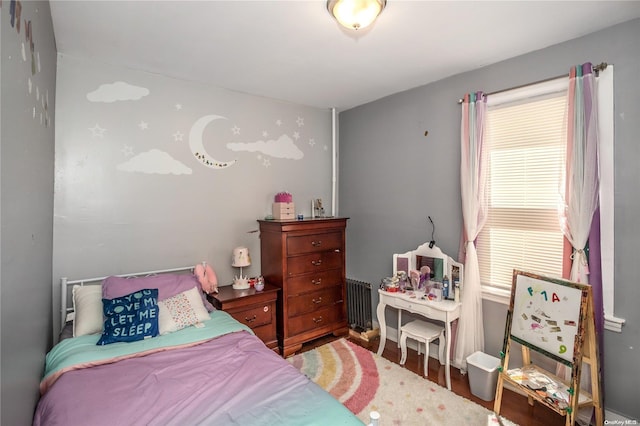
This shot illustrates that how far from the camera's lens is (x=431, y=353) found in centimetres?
316

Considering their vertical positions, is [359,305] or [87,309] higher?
→ [87,309]

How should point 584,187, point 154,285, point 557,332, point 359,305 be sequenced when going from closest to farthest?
point 557,332, point 584,187, point 154,285, point 359,305

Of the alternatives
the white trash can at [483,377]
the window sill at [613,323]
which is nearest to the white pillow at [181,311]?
the white trash can at [483,377]

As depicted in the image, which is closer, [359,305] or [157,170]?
[157,170]

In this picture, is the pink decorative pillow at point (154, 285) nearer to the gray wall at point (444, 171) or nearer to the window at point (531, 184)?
the gray wall at point (444, 171)

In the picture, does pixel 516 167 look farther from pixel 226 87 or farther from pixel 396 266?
pixel 226 87

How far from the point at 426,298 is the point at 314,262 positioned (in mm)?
1218

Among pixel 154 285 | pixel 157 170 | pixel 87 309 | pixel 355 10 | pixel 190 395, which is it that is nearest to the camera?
pixel 190 395

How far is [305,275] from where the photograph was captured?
339 centimetres

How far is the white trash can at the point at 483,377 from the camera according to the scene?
2426 mm

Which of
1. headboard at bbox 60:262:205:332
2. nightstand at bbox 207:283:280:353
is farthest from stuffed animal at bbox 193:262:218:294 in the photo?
headboard at bbox 60:262:205:332

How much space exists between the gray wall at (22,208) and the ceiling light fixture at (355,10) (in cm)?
142

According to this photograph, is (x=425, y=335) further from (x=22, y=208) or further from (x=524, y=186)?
(x=22, y=208)

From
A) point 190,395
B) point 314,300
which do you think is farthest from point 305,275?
point 190,395
